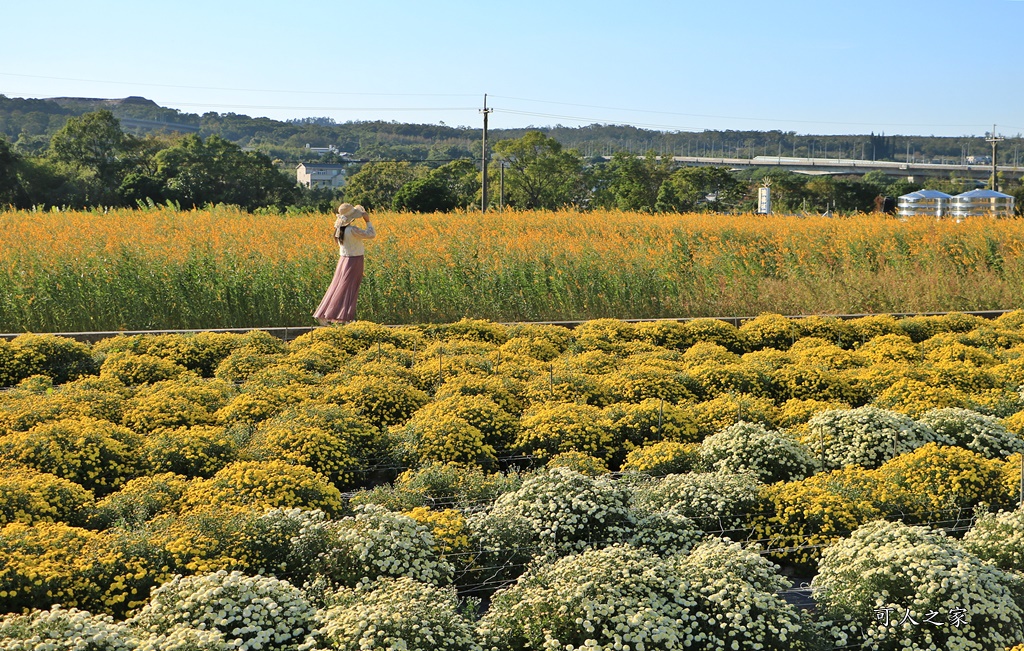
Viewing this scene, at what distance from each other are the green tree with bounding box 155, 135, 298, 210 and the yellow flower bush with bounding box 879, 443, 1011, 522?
39.4 meters

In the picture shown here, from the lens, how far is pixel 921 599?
14.5 ft

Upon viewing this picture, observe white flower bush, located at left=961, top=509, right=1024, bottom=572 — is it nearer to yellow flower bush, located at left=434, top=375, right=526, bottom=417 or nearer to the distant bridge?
yellow flower bush, located at left=434, top=375, right=526, bottom=417

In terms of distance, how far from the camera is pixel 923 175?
139125 mm

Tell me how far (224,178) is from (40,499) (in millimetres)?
42033

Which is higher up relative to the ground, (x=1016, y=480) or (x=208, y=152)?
(x=208, y=152)

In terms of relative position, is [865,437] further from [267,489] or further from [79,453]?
[79,453]

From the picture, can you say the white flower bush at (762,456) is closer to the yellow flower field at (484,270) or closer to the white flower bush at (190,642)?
the white flower bush at (190,642)

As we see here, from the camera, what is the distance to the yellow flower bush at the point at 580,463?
648 cm

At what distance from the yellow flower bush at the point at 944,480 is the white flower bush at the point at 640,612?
1.96 metres

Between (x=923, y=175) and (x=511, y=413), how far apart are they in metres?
145

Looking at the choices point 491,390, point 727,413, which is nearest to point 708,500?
point 727,413

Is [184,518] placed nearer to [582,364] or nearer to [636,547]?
[636,547]

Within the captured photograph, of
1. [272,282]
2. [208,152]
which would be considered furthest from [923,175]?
[272,282]

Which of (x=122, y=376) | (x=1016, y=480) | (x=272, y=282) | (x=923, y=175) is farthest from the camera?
(x=923, y=175)
